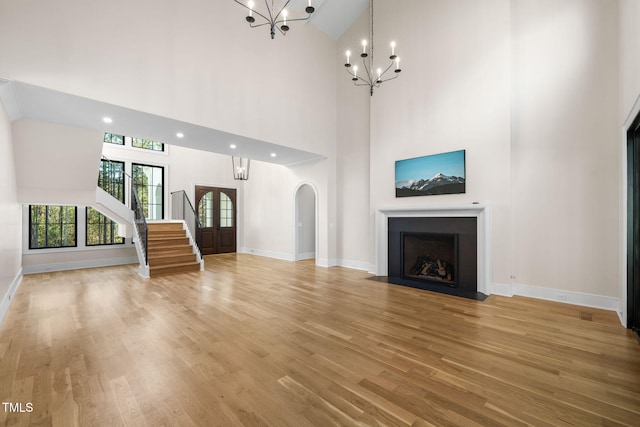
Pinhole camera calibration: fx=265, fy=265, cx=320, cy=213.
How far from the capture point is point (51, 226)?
23.2 ft

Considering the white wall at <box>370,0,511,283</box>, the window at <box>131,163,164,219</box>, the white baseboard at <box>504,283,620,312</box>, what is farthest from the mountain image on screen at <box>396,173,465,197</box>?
the window at <box>131,163,164,219</box>

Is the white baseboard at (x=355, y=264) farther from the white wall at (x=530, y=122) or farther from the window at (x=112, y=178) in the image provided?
the window at (x=112, y=178)

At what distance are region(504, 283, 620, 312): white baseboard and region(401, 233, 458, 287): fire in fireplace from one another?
81 cm

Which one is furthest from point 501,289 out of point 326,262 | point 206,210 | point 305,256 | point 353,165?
point 206,210

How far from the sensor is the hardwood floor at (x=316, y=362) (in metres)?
1.76

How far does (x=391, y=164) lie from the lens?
19.4ft

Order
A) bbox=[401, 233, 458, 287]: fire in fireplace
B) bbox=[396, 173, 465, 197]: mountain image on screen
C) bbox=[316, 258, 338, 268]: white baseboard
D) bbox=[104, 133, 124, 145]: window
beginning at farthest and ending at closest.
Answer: bbox=[104, 133, 124, 145]: window
bbox=[316, 258, 338, 268]: white baseboard
bbox=[401, 233, 458, 287]: fire in fireplace
bbox=[396, 173, 465, 197]: mountain image on screen

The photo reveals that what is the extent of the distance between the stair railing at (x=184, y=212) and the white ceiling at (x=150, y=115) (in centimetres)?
293

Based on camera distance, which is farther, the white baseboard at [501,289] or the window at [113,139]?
the window at [113,139]

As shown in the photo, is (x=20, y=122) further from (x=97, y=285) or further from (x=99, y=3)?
(x=97, y=285)

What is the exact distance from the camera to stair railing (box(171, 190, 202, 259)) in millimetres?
8156

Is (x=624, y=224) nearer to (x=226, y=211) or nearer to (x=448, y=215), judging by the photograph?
(x=448, y=215)

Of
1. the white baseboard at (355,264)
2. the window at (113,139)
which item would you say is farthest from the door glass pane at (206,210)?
the white baseboard at (355,264)

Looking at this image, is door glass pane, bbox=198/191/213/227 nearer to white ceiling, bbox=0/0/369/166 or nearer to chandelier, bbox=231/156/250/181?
chandelier, bbox=231/156/250/181
